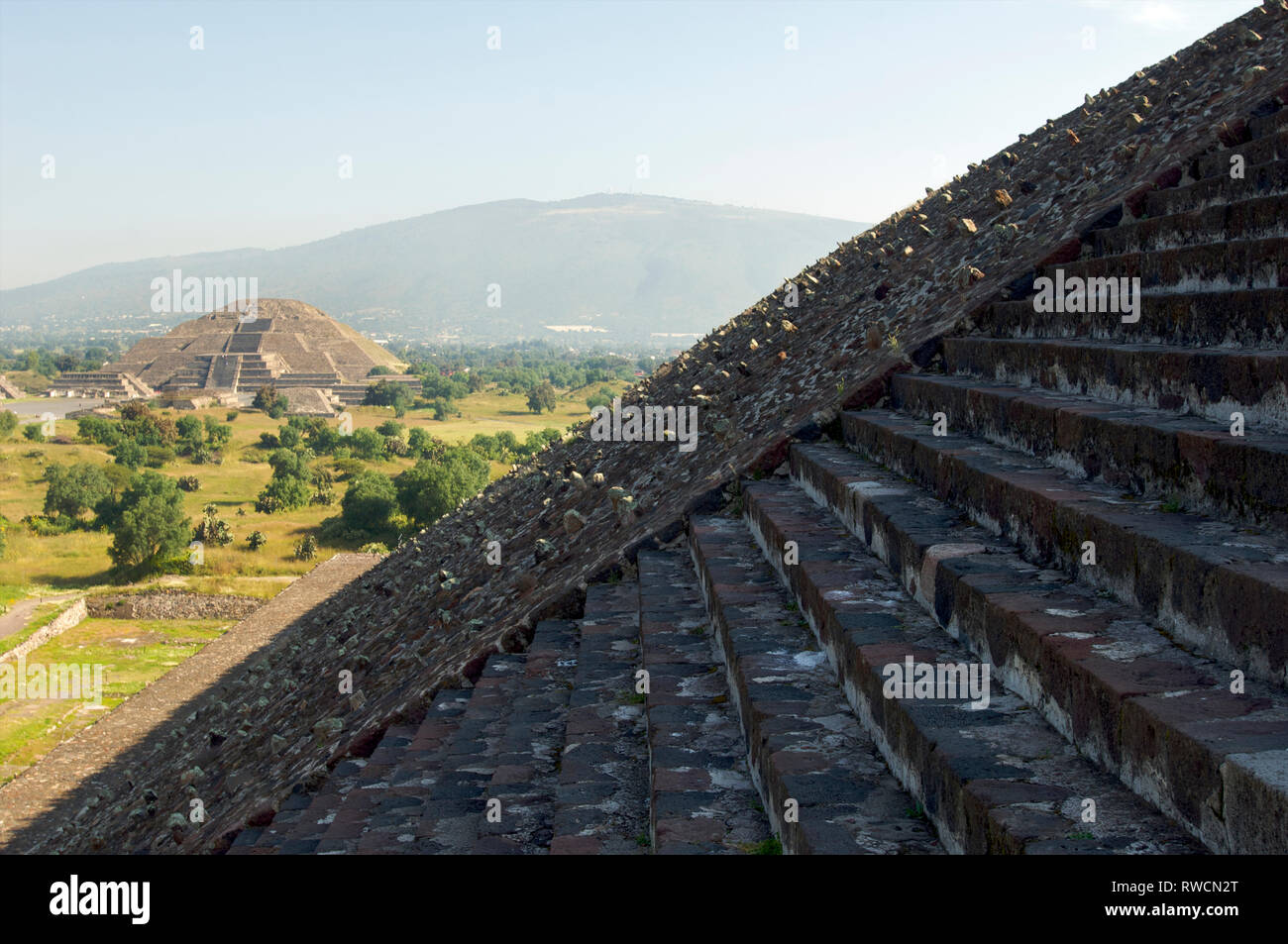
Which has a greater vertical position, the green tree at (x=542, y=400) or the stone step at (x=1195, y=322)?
the green tree at (x=542, y=400)

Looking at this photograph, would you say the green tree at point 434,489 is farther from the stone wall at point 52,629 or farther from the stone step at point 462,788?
the stone step at point 462,788

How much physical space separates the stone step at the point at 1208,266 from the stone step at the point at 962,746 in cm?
184

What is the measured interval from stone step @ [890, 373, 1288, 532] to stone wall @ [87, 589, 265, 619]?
32.8 metres

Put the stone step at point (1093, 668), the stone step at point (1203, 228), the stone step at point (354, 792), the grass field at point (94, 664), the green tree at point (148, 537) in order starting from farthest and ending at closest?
the green tree at point (148, 537)
the grass field at point (94, 664)
the stone step at point (1203, 228)
the stone step at point (354, 792)
the stone step at point (1093, 668)

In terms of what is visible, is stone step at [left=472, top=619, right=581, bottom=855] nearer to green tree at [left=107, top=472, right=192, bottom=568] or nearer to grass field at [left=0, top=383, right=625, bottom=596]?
grass field at [left=0, top=383, right=625, bottom=596]

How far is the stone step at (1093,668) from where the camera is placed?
1.88 metres

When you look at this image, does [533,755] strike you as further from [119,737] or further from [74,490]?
[74,490]

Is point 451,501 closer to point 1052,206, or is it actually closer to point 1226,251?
point 1052,206

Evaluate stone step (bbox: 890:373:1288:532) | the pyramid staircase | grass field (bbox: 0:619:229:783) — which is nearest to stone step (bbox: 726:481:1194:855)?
the pyramid staircase

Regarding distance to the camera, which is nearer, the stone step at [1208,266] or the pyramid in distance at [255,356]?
the stone step at [1208,266]

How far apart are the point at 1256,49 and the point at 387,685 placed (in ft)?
27.7

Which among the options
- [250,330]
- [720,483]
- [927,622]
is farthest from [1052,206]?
[250,330]

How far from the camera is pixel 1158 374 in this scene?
12.4 ft

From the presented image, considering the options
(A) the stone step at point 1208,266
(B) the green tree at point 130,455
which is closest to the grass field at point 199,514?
(B) the green tree at point 130,455
